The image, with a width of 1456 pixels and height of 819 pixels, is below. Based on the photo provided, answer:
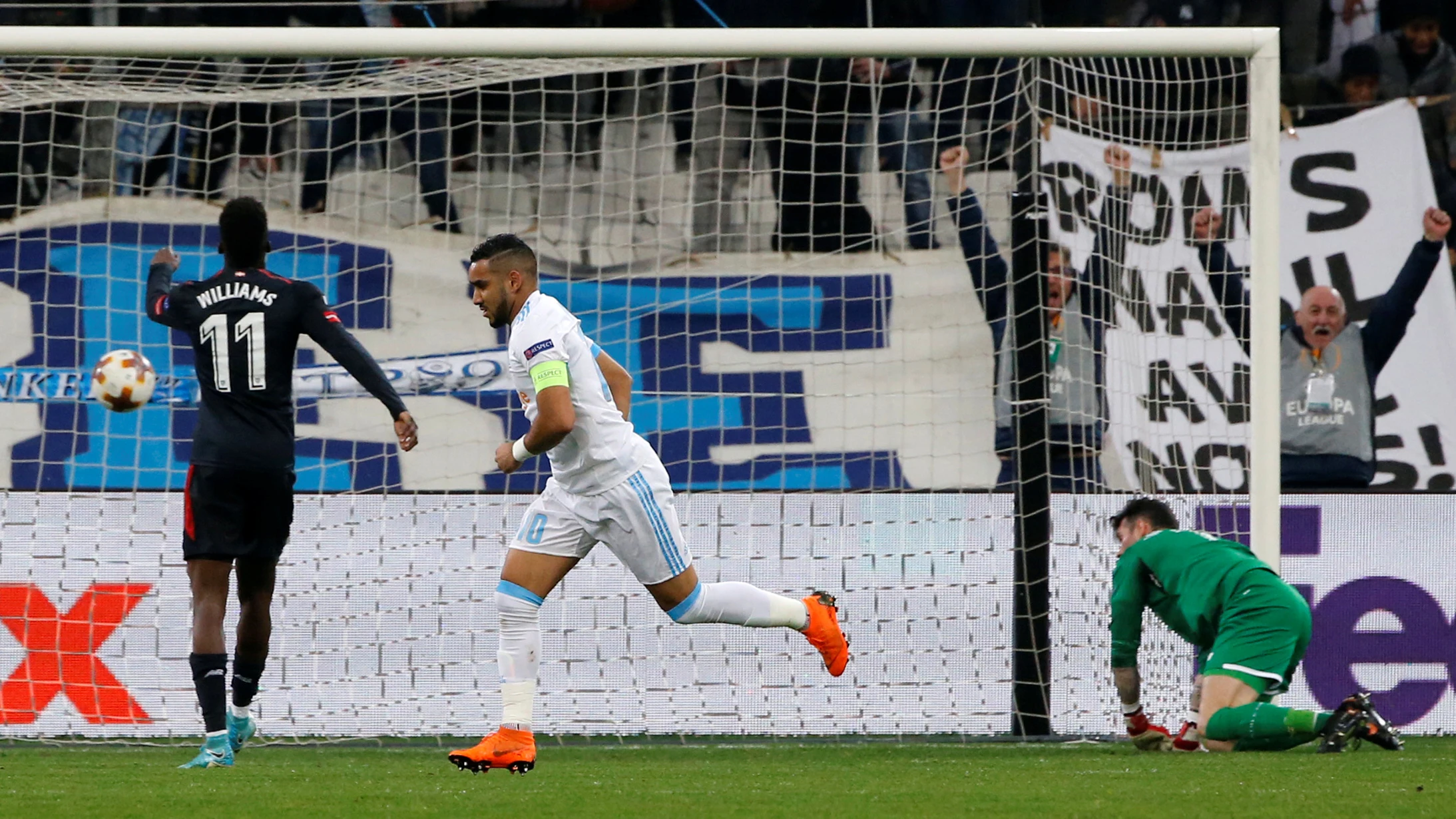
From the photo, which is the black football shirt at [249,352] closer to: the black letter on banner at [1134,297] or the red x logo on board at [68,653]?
the red x logo on board at [68,653]

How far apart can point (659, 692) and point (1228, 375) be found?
9.72ft

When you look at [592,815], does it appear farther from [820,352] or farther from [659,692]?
[820,352]

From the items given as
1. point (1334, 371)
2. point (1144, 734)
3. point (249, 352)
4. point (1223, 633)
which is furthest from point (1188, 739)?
point (249, 352)

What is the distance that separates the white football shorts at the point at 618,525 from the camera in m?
5.36

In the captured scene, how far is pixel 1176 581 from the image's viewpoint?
6.79 metres

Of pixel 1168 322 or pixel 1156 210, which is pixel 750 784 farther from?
pixel 1156 210

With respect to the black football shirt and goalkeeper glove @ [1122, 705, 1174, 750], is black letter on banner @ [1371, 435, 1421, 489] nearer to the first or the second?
goalkeeper glove @ [1122, 705, 1174, 750]

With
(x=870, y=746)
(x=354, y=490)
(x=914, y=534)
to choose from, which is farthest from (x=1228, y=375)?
(x=354, y=490)

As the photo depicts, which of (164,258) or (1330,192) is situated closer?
(164,258)

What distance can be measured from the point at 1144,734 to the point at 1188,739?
17 cm

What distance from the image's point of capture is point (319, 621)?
7.64m

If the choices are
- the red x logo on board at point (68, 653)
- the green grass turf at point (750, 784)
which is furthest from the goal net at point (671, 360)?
the green grass turf at point (750, 784)

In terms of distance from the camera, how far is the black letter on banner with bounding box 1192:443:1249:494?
806 centimetres

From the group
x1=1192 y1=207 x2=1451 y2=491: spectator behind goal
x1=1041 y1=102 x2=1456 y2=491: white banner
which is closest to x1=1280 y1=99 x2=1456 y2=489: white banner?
x1=1192 y1=207 x2=1451 y2=491: spectator behind goal
